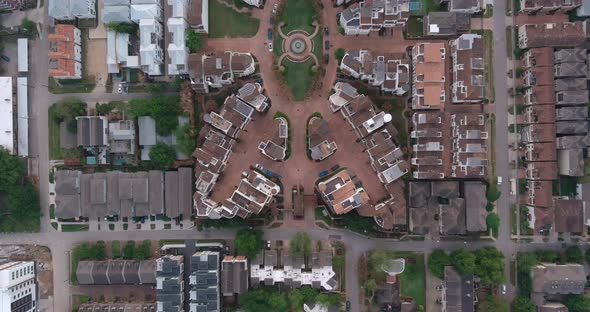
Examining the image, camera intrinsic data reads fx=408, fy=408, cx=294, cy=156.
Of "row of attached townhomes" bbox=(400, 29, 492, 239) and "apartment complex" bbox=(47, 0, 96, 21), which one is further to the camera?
"apartment complex" bbox=(47, 0, 96, 21)

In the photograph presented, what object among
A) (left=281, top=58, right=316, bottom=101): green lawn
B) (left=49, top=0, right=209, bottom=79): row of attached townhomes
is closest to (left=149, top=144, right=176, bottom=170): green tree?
(left=49, top=0, right=209, bottom=79): row of attached townhomes

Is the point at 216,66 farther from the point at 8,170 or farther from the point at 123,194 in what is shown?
the point at 8,170

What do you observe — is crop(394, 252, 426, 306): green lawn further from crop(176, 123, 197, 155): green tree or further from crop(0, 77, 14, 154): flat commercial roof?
crop(0, 77, 14, 154): flat commercial roof

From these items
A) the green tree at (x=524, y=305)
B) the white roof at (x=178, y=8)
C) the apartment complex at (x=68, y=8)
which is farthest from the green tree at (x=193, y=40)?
the green tree at (x=524, y=305)

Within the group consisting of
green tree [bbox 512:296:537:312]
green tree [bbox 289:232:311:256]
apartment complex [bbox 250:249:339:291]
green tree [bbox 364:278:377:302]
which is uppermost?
green tree [bbox 289:232:311:256]

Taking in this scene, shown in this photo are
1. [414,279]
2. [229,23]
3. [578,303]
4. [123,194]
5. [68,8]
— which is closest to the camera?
[578,303]

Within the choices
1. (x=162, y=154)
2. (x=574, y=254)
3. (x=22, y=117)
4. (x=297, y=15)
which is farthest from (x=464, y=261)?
(x=22, y=117)
